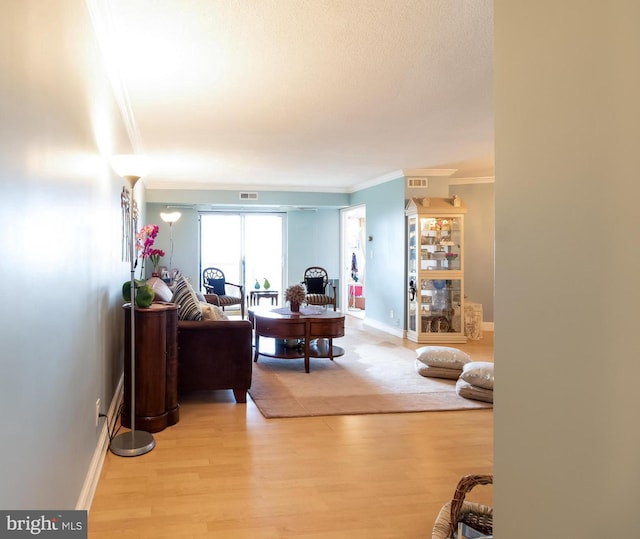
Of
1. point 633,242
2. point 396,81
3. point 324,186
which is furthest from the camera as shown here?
point 324,186

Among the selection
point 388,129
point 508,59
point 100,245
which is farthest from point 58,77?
point 388,129

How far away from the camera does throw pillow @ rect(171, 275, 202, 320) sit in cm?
397

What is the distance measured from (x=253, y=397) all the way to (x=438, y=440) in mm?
1631

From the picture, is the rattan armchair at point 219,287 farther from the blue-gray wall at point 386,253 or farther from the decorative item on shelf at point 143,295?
the decorative item on shelf at point 143,295

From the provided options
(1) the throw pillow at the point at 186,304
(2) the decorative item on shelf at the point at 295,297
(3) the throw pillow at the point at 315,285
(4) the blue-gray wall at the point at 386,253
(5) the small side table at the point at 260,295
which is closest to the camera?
(1) the throw pillow at the point at 186,304

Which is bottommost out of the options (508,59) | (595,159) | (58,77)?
(595,159)

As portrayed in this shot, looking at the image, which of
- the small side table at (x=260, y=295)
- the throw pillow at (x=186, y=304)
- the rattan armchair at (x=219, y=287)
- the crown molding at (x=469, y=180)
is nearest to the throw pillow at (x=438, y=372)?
the throw pillow at (x=186, y=304)

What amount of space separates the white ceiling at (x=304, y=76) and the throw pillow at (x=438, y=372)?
2.43 meters

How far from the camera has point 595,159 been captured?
2.65 feet

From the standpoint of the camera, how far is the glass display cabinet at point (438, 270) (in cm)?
675

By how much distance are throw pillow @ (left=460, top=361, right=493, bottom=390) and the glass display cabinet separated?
2554mm

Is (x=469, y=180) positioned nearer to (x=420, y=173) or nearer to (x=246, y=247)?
(x=420, y=173)

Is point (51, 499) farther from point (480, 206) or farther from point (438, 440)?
point (480, 206)

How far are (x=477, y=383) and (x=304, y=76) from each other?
2874 mm
